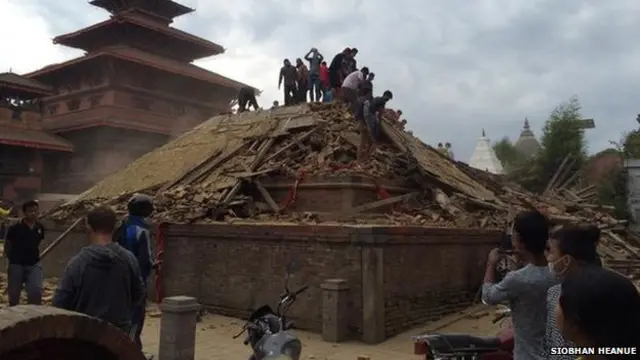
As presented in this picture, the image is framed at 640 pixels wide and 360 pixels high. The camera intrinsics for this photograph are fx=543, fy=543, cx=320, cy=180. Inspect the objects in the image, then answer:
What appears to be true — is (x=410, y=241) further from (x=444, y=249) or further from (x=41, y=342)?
(x=41, y=342)

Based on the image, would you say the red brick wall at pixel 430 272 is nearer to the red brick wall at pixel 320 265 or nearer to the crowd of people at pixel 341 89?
the red brick wall at pixel 320 265

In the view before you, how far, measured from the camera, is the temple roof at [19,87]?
2634 cm

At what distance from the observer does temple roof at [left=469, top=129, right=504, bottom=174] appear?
5066 centimetres

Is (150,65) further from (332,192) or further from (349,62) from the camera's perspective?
(332,192)

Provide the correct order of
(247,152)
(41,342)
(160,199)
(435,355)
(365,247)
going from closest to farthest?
(41,342) < (435,355) < (365,247) < (160,199) < (247,152)

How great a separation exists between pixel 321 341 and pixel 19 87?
80.8 ft

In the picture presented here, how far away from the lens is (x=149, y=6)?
1331 inches

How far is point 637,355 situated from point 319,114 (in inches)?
532

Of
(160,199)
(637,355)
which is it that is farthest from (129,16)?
(637,355)

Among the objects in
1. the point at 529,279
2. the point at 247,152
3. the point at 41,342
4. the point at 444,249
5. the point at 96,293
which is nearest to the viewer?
the point at 41,342

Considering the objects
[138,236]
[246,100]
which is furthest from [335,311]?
[246,100]

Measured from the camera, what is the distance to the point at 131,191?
1459 cm

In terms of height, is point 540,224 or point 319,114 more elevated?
point 319,114

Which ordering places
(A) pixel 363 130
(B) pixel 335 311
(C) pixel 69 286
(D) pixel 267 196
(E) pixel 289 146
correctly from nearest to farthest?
(C) pixel 69 286
(B) pixel 335 311
(D) pixel 267 196
(A) pixel 363 130
(E) pixel 289 146
